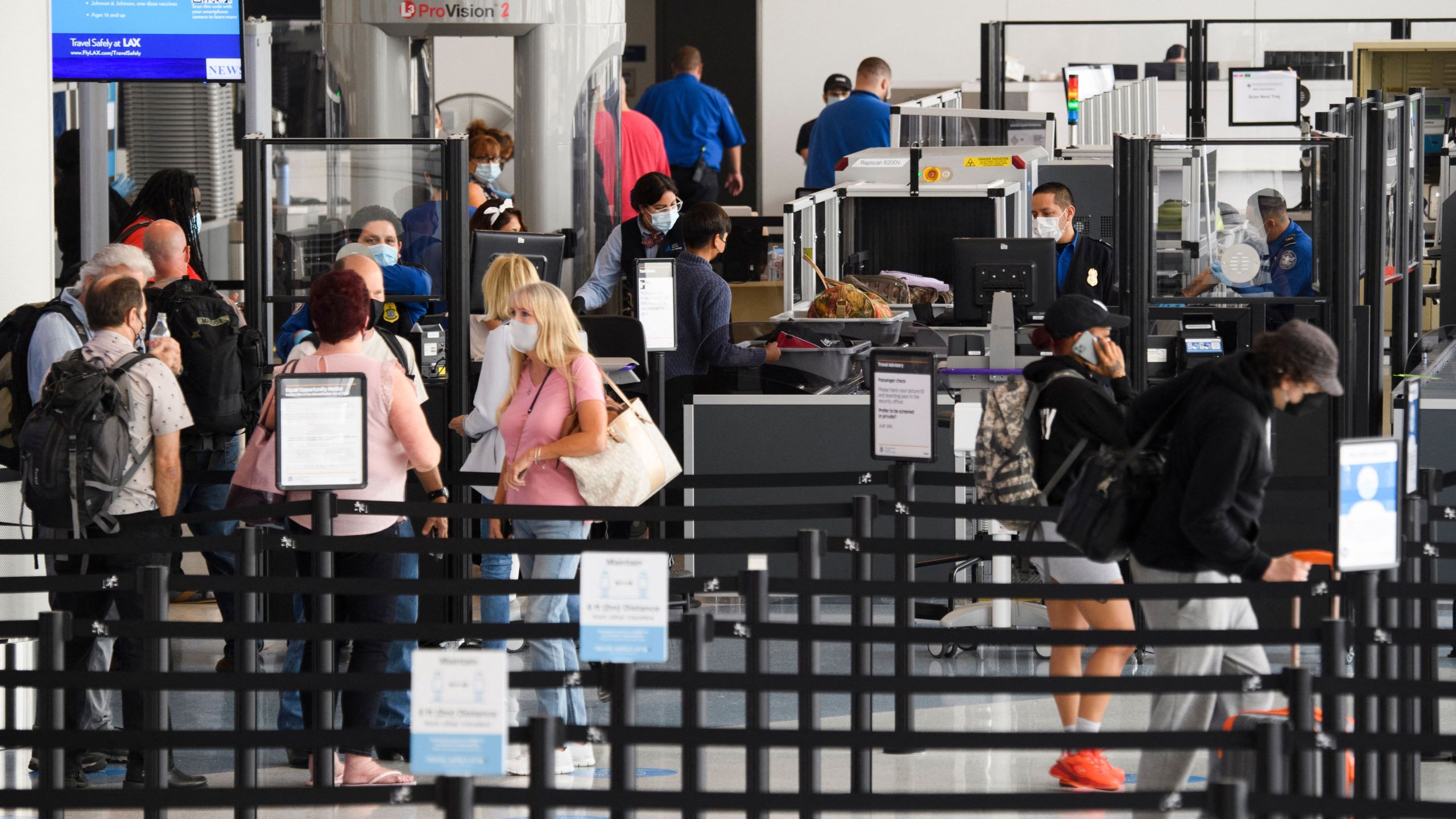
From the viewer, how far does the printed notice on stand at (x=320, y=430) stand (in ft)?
15.2

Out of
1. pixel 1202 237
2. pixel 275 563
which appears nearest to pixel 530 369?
pixel 275 563

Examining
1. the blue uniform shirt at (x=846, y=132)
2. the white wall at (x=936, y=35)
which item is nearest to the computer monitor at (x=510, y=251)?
the blue uniform shirt at (x=846, y=132)

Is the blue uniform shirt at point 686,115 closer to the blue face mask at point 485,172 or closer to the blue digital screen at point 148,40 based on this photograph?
the blue face mask at point 485,172

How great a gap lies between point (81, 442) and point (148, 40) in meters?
2.99

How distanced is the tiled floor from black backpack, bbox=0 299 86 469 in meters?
0.92

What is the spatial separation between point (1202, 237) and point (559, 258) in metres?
2.68

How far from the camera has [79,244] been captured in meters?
9.61

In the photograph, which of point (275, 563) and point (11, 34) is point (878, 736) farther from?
point (11, 34)

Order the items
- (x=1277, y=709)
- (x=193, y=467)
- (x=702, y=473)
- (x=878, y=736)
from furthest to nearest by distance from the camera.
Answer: (x=702, y=473)
(x=193, y=467)
(x=1277, y=709)
(x=878, y=736)

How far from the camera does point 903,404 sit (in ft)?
17.2

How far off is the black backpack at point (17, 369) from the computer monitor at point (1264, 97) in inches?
335

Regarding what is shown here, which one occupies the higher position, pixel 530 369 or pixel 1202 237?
pixel 1202 237

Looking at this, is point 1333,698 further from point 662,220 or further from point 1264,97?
point 1264,97

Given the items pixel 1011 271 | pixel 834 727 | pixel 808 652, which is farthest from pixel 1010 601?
pixel 808 652
